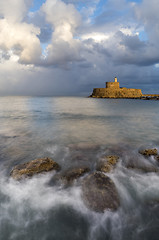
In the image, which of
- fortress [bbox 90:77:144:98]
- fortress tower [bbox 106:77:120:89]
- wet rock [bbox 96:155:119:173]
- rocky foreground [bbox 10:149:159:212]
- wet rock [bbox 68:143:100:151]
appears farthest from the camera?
fortress [bbox 90:77:144:98]

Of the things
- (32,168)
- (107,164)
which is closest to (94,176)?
(107,164)

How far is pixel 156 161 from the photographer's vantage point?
8.15m

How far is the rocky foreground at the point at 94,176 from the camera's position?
4.87 metres

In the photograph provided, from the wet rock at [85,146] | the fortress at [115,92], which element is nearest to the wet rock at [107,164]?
the wet rock at [85,146]

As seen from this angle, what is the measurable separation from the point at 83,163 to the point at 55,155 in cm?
235

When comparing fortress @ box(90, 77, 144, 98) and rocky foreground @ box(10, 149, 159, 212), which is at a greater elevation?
fortress @ box(90, 77, 144, 98)

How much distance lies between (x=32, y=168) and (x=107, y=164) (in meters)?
3.68

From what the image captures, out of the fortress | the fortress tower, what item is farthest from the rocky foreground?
the fortress

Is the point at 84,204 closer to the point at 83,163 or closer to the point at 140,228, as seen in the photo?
the point at 140,228

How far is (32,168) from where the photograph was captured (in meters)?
6.75

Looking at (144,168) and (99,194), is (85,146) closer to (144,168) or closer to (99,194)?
(144,168)

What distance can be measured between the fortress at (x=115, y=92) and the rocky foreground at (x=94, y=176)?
136 metres

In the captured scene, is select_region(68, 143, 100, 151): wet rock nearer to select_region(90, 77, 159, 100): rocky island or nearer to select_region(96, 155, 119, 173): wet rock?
select_region(96, 155, 119, 173): wet rock

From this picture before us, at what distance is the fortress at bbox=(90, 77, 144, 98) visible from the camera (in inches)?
5443
